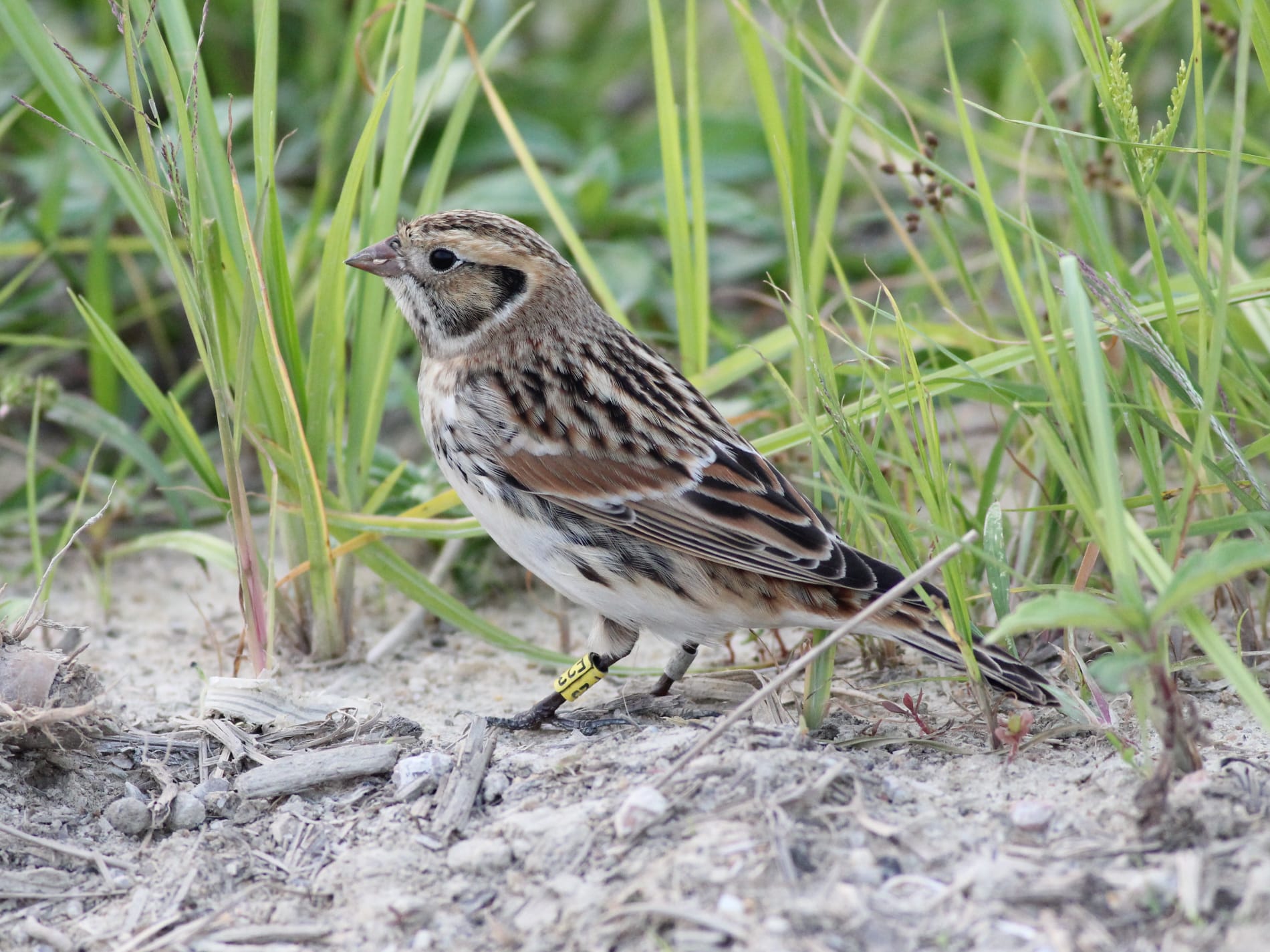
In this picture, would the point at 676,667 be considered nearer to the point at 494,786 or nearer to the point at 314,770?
the point at 494,786

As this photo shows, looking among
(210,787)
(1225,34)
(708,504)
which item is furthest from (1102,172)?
(210,787)

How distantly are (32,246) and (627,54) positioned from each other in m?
3.67

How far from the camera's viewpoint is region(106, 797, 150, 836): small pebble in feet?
10.5

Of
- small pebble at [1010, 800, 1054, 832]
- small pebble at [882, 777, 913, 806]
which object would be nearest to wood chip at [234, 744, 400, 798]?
small pebble at [882, 777, 913, 806]

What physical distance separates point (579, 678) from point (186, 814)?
115 centimetres

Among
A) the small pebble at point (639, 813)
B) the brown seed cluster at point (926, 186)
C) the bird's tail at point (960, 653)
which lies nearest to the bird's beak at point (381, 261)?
the brown seed cluster at point (926, 186)

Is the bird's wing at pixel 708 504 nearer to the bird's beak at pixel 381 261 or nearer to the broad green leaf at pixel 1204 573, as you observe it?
the bird's beak at pixel 381 261

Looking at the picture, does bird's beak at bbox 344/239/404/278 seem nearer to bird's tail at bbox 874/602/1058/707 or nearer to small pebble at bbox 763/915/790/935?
bird's tail at bbox 874/602/1058/707

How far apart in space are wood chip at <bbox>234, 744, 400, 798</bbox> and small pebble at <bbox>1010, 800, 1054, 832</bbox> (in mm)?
1473

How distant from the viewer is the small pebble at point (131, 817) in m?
3.19

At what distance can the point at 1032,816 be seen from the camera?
9.17ft

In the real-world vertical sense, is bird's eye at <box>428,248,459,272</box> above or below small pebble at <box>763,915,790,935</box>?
above

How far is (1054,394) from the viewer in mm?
2850

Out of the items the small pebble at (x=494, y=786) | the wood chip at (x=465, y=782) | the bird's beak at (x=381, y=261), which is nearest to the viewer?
the wood chip at (x=465, y=782)
